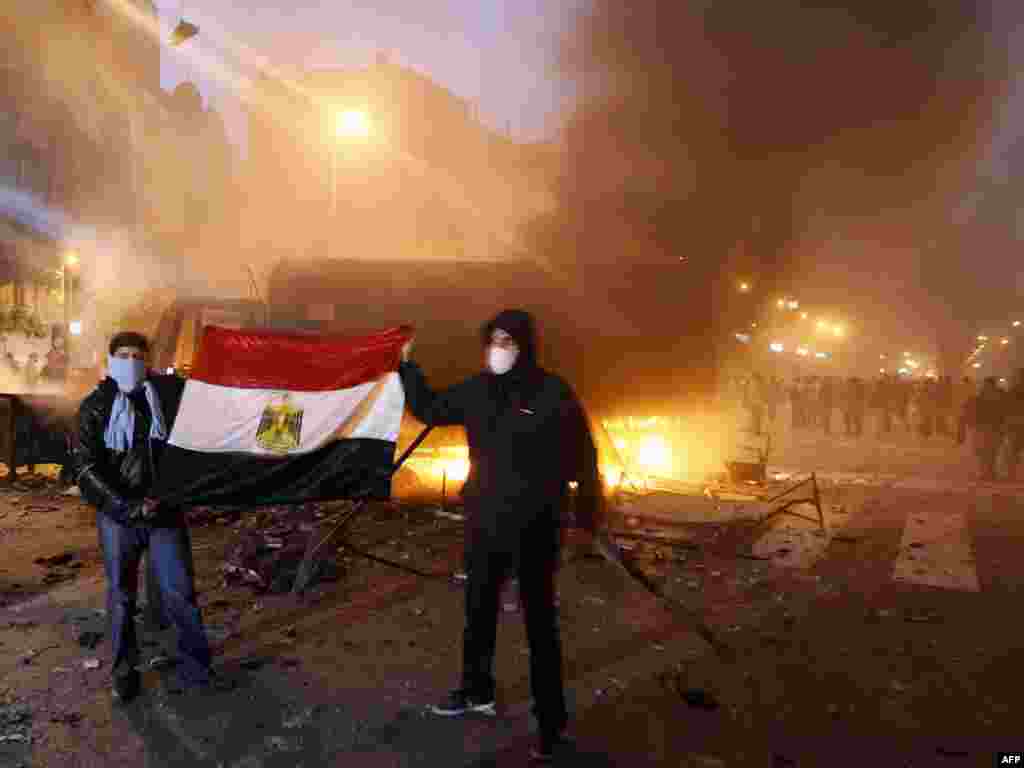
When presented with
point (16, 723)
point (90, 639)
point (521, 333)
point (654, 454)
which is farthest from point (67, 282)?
point (521, 333)

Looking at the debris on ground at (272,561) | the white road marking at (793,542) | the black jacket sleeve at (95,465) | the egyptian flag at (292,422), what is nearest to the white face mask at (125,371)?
the black jacket sleeve at (95,465)

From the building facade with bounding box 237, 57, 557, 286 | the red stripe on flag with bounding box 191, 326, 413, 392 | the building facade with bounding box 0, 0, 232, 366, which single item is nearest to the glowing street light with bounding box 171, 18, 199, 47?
the building facade with bounding box 237, 57, 557, 286

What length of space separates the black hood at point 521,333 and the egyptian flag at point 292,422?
1174 millimetres

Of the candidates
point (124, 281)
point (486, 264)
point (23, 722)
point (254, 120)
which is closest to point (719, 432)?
point (486, 264)

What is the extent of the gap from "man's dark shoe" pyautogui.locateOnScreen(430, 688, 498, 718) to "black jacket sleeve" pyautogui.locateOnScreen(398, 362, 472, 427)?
4.69 ft

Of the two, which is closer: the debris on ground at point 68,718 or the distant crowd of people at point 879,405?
the debris on ground at point 68,718

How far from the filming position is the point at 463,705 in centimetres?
379

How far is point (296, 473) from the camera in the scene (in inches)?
176

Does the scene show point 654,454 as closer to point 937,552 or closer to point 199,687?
point 937,552

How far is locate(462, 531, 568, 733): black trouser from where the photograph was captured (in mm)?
3422

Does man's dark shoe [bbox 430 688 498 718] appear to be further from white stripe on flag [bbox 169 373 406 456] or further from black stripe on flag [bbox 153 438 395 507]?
white stripe on flag [bbox 169 373 406 456]

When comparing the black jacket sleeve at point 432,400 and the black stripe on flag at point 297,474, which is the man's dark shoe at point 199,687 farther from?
the black jacket sleeve at point 432,400

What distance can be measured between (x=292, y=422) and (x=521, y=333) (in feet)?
6.00

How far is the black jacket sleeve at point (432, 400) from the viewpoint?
370 cm
